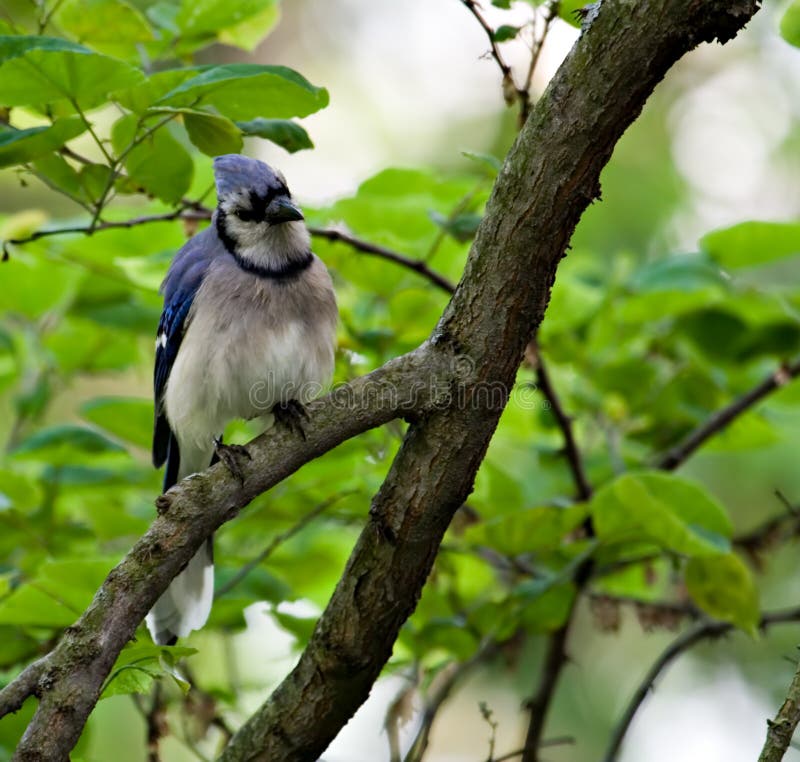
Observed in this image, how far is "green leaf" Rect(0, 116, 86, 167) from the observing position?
78.2 inches

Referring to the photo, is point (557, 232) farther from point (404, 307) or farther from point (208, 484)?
point (404, 307)

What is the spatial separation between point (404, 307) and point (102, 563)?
100cm

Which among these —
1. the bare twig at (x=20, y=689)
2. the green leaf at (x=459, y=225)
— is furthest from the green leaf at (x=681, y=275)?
the bare twig at (x=20, y=689)

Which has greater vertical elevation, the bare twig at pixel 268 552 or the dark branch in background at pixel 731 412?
the dark branch in background at pixel 731 412

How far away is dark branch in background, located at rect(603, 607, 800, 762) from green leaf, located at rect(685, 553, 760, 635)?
264mm

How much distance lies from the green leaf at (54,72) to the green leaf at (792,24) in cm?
111

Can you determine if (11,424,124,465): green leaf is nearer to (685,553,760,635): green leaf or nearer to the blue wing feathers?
the blue wing feathers

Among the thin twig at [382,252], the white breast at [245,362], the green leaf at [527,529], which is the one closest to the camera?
the green leaf at [527,529]

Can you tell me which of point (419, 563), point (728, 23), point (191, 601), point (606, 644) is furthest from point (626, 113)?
point (606, 644)

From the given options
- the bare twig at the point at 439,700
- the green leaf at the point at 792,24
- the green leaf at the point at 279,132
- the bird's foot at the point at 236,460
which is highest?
the green leaf at the point at 279,132

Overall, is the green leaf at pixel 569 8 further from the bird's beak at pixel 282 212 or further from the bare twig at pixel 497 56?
the bird's beak at pixel 282 212

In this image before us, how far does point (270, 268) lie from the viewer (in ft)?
9.22

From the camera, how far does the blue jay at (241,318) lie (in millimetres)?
2686

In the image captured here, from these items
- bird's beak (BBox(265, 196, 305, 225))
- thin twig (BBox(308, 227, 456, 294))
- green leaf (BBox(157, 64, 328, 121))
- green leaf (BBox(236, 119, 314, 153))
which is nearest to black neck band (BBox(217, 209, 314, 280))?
bird's beak (BBox(265, 196, 305, 225))
